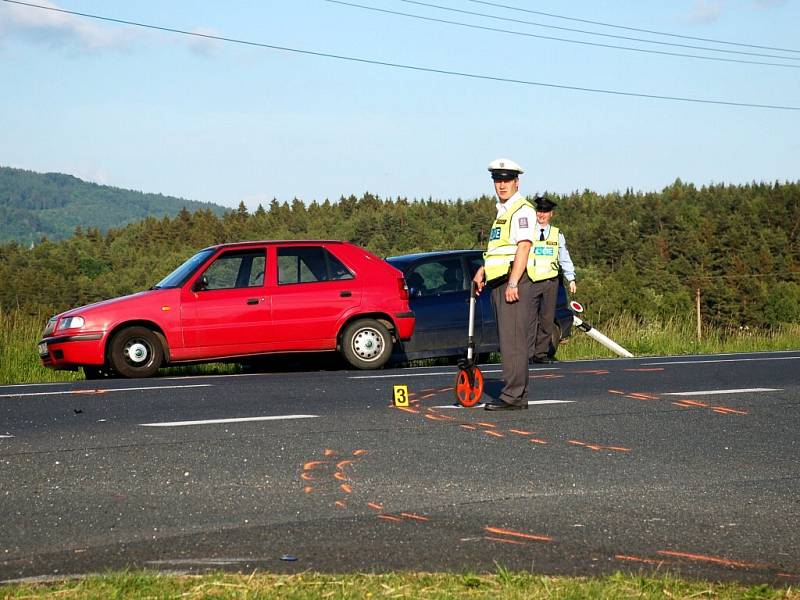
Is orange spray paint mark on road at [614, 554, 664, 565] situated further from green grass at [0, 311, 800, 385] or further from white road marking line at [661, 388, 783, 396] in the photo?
green grass at [0, 311, 800, 385]

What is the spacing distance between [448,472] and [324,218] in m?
178

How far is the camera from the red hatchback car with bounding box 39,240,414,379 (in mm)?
14828

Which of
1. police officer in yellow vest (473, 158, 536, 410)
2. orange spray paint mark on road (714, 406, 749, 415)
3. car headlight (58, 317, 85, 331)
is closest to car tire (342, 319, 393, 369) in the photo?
car headlight (58, 317, 85, 331)

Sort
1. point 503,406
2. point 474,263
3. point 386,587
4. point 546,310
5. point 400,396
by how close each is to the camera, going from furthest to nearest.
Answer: point 474,263 → point 546,310 → point 400,396 → point 503,406 → point 386,587

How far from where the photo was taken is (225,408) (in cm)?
1061

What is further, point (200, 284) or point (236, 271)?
point (236, 271)

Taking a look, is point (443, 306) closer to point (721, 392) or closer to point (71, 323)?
point (71, 323)

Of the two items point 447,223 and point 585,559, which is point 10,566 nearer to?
point 585,559

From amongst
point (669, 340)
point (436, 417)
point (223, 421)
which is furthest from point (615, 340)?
point (223, 421)

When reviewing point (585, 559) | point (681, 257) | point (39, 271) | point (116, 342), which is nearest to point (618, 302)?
point (681, 257)

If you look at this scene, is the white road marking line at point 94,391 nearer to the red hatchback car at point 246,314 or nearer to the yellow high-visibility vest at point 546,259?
the red hatchback car at point 246,314

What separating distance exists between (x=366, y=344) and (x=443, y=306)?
149 centimetres

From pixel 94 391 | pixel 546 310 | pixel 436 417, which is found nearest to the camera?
pixel 436 417

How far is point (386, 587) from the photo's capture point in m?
4.66
